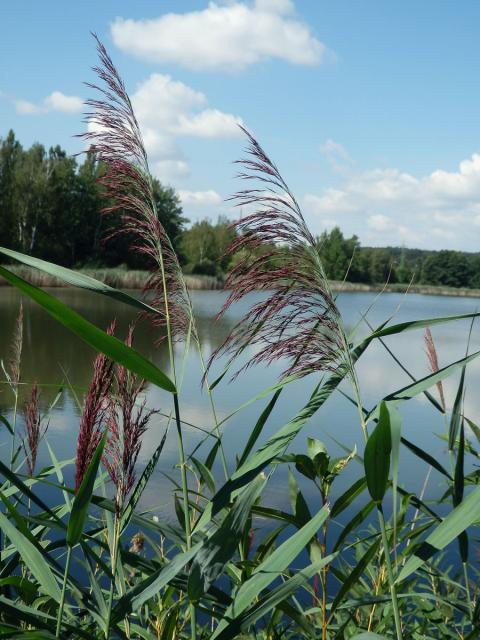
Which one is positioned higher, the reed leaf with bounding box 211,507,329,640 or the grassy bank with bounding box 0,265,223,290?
the reed leaf with bounding box 211,507,329,640

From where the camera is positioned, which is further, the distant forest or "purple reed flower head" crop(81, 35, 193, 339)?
the distant forest

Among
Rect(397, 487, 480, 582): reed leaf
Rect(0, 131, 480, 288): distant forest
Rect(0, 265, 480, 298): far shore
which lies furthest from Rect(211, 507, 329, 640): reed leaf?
Rect(0, 131, 480, 288): distant forest

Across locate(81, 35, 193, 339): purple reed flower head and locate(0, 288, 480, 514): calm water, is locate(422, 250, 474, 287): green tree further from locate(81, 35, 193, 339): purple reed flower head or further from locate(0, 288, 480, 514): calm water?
locate(81, 35, 193, 339): purple reed flower head

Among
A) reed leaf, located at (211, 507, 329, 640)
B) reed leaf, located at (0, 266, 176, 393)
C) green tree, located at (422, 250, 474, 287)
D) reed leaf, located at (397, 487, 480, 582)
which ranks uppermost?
green tree, located at (422, 250, 474, 287)

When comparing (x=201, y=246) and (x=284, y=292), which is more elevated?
(x=201, y=246)

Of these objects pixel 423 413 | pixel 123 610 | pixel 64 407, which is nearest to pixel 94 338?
pixel 123 610

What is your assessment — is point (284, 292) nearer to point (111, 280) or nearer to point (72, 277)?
point (72, 277)

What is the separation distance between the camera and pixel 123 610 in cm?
96

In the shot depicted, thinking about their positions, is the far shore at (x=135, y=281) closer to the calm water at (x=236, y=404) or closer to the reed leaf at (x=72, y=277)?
the calm water at (x=236, y=404)

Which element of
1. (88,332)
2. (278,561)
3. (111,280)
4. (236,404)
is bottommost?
(236,404)

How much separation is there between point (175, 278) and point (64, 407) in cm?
415

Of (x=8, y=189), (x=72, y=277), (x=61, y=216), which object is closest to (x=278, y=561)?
(x=72, y=277)

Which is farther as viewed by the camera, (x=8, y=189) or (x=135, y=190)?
(x=8, y=189)

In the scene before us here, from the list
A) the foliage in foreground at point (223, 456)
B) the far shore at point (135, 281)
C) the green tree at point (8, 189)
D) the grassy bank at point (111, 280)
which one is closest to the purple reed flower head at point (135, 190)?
the foliage in foreground at point (223, 456)
